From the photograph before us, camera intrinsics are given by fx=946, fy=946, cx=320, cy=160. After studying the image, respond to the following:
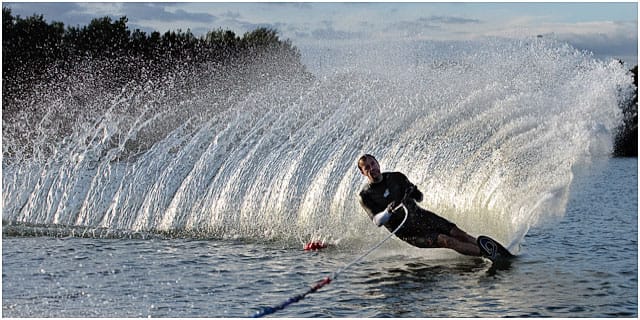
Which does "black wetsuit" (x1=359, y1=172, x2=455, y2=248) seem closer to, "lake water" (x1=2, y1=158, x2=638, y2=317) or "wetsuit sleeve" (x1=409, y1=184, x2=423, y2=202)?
"wetsuit sleeve" (x1=409, y1=184, x2=423, y2=202)

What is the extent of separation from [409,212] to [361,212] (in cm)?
235

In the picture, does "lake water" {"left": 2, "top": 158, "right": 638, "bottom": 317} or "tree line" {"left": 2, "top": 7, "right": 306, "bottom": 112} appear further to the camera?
"tree line" {"left": 2, "top": 7, "right": 306, "bottom": 112}

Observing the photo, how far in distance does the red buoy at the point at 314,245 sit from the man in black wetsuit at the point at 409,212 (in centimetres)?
154

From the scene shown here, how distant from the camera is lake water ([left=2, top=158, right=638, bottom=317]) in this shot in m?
9.62

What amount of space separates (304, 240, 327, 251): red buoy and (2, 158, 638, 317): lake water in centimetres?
11

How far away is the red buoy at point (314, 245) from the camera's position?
13062 mm

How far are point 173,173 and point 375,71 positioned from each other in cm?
465

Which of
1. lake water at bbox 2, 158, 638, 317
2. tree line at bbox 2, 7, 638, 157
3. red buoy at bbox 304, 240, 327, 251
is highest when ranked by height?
tree line at bbox 2, 7, 638, 157

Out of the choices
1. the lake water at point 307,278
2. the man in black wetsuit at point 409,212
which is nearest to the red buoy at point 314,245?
the lake water at point 307,278

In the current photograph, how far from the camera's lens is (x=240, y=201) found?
594 inches

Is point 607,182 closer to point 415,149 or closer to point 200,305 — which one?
point 415,149

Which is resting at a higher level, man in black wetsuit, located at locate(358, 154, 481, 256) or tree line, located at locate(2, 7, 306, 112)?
tree line, located at locate(2, 7, 306, 112)

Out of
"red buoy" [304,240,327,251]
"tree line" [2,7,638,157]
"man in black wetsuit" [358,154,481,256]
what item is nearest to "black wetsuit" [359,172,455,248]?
"man in black wetsuit" [358,154,481,256]

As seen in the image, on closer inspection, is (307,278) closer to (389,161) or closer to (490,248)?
(490,248)
